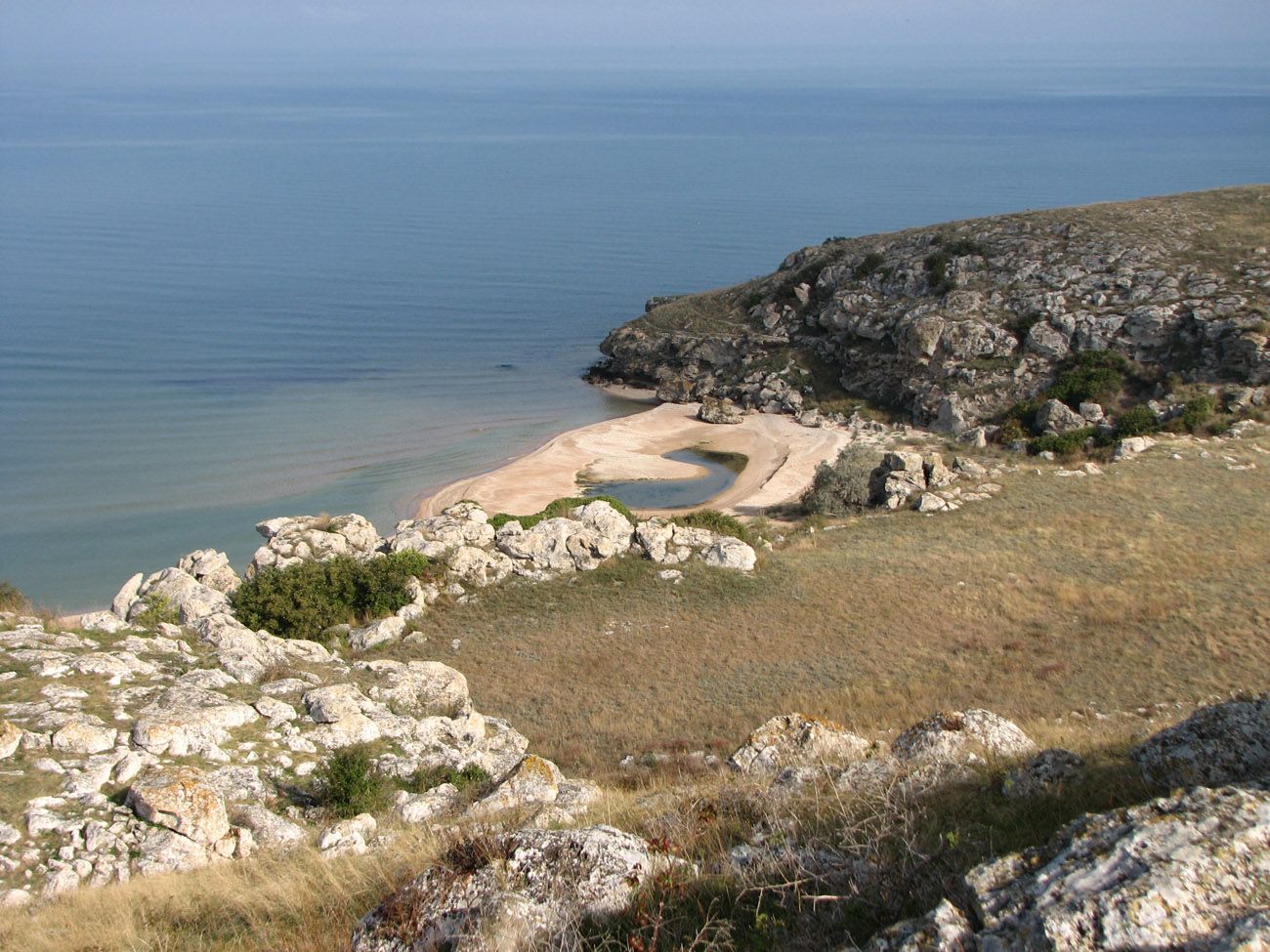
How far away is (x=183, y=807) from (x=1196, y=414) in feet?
133

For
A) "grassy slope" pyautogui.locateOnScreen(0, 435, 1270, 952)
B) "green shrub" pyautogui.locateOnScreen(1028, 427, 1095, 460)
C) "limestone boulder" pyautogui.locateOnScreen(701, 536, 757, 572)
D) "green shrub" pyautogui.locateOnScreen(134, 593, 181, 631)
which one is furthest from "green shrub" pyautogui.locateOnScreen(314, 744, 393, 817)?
"green shrub" pyautogui.locateOnScreen(1028, 427, 1095, 460)

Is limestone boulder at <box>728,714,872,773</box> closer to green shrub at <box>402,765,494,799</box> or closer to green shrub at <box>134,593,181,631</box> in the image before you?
green shrub at <box>402,765,494,799</box>

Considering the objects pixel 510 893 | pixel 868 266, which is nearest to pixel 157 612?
pixel 510 893

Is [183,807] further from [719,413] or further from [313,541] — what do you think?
[719,413]

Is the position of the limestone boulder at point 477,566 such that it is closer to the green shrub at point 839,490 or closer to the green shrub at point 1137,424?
the green shrub at point 839,490

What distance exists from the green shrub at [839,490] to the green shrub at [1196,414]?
1411 centimetres

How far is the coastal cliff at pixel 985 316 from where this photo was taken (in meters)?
43.5

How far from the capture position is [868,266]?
5525 centimetres

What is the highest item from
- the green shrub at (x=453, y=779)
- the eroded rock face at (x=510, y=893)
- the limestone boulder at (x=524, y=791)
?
the eroded rock face at (x=510, y=893)

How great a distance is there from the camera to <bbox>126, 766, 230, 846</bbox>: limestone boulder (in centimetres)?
881

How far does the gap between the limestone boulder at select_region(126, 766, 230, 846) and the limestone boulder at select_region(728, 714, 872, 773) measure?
5.88 metres

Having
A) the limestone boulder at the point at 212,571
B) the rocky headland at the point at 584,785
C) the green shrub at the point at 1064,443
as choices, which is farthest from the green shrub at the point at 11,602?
the green shrub at the point at 1064,443

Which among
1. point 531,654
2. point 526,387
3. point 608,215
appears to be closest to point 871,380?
point 526,387

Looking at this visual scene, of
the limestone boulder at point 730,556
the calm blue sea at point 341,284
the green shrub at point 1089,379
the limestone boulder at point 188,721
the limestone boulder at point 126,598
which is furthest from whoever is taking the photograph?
the green shrub at point 1089,379
